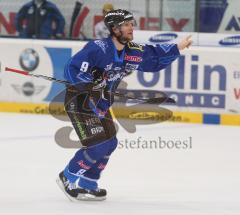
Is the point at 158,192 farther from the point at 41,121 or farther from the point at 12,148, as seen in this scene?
the point at 41,121

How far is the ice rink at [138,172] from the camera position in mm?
5398

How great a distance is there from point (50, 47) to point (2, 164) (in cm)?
303

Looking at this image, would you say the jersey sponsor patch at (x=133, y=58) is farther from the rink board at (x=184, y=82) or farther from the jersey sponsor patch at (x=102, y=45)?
the rink board at (x=184, y=82)

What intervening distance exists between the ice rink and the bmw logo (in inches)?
27.5

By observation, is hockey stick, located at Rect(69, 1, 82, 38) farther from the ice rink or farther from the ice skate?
the ice skate

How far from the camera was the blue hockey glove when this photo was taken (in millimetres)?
5453

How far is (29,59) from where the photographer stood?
9.67 metres

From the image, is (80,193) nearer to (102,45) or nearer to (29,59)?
(102,45)

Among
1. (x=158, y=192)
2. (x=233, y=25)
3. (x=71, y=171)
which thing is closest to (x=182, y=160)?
(x=158, y=192)

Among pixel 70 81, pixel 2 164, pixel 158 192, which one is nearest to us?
pixel 70 81

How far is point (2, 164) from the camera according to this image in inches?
270

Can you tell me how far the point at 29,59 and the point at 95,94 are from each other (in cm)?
437

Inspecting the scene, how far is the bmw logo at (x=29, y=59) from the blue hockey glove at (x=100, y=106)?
421 centimetres

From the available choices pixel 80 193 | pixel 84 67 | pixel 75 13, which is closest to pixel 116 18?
pixel 84 67
